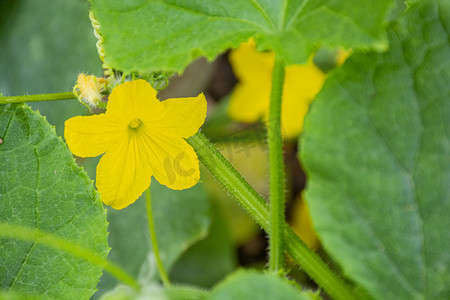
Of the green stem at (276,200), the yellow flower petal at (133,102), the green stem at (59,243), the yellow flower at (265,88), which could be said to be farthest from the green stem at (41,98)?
the yellow flower at (265,88)

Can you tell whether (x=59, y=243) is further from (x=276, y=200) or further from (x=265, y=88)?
(x=265, y=88)

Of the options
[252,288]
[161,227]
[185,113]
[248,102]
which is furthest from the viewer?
[248,102]

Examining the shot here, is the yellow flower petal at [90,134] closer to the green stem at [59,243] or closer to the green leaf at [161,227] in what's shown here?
the green stem at [59,243]

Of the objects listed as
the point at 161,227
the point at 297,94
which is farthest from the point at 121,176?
the point at 297,94

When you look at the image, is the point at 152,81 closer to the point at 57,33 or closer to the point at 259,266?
the point at 57,33

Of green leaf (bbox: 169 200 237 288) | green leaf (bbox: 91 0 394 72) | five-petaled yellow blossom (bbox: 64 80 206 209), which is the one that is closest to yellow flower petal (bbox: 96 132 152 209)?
five-petaled yellow blossom (bbox: 64 80 206 209)

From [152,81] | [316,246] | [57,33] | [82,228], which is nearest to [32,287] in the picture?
[82,228]
